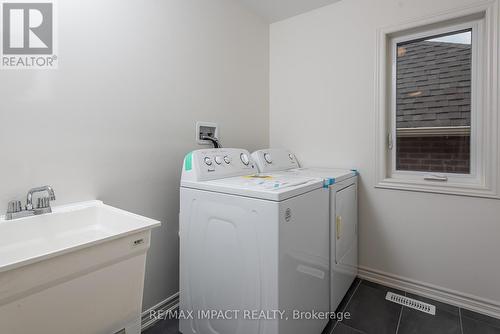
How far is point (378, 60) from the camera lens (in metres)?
1.91

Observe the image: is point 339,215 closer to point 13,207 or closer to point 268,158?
point 268,158

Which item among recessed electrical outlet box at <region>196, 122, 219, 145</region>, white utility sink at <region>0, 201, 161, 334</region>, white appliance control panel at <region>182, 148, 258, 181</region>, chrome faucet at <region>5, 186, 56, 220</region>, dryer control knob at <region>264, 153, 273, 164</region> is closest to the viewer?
white utility sink at <region>0, 201, 161, 334</region>

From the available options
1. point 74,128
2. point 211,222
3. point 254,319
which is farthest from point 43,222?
point 254,319

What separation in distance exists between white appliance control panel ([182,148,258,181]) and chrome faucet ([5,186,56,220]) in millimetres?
610

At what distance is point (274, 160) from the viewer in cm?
199

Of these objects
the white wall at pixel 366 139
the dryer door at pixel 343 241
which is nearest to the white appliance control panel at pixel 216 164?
the dryer door at pixel 343 241

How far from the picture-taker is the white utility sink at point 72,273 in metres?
0.70

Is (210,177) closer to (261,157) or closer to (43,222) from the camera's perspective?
(261,157)

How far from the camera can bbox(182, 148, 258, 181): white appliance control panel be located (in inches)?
55.5

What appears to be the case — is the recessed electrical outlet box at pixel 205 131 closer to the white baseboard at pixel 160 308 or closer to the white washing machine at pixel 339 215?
the white washing machine at pixel 339 215

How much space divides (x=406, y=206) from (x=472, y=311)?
0.75 meters

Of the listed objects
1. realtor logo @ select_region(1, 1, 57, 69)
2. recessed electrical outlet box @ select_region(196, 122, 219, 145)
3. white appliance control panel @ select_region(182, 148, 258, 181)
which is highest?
realtor logo @ select_region(1, 1, 57, 69)

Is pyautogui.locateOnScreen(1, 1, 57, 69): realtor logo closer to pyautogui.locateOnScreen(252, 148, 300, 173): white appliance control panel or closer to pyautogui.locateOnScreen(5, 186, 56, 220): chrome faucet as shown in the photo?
pyautogui.locateOnScreen(5, 186, 56, 220): chrome faucet

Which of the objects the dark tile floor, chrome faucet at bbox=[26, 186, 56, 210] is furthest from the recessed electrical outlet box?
the dark tile floor
